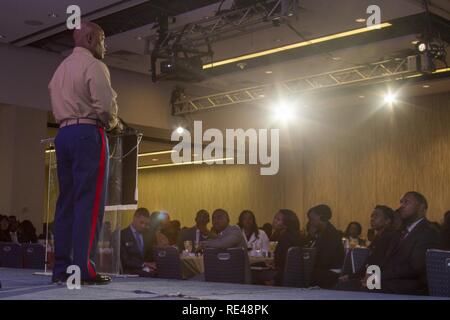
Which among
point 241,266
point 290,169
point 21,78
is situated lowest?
point 241,266

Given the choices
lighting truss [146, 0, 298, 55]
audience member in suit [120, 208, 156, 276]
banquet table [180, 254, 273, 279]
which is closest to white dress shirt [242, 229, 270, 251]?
banquet table [180, 254, 273, 279]

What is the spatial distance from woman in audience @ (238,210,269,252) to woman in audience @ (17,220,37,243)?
10.3ft

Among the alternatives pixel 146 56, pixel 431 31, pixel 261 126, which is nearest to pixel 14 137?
pixel 146 56

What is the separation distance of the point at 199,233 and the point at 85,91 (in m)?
5.28

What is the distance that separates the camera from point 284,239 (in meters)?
6.15

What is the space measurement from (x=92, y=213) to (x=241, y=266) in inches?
85.4

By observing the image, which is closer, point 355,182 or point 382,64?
point 382,64

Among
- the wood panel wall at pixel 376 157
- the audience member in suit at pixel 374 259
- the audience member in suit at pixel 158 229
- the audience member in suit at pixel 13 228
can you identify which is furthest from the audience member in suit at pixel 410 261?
the wood panel wall at pixel 376 157

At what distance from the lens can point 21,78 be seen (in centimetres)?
1002

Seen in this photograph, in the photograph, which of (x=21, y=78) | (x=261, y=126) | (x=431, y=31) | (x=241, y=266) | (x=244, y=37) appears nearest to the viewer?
(x=241, y=266)

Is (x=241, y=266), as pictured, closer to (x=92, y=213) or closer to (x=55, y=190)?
(x=55, y=190)

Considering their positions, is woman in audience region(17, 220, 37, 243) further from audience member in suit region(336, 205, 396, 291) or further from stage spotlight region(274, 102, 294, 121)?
stage spotlight region(274, 102, 294, 121)

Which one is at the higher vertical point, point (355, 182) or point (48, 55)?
point (48, 55)

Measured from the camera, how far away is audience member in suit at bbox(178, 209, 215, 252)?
8.02m
